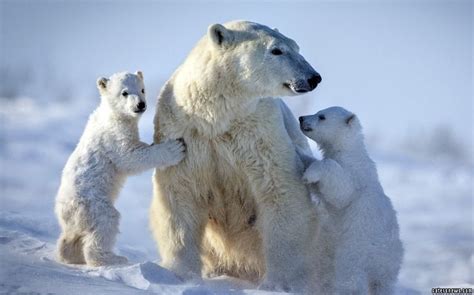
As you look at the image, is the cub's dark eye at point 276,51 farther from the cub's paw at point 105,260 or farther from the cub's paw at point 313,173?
the cub's paw at point 105,260

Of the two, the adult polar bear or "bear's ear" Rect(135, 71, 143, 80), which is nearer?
the adult polar bear

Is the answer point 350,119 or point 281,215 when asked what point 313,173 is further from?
point 350,119

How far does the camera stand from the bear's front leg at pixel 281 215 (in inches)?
265

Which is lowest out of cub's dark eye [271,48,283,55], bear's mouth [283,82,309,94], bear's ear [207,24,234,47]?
bear's mouth [283,82,309,94]

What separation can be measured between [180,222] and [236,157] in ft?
2.43

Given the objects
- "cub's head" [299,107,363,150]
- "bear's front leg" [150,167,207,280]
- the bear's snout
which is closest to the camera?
"bear's front leg" [150,167,207,280]

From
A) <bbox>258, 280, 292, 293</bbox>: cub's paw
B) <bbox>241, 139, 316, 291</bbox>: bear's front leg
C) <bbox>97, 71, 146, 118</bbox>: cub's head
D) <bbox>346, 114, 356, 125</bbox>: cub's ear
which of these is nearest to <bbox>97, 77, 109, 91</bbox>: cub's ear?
<bbox>97, 71, 146, 118</bbox>: cub's head

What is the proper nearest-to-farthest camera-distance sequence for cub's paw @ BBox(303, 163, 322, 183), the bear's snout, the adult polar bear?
A: the adult polar bear
cub's paw @ BBox(303, 163, 322, 183)
the bear's snout

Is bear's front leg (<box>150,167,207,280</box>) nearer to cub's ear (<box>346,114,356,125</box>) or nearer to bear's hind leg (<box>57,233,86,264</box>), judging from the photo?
bear's hind leg (<box>57,233,86,264</box>)

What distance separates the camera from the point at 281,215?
22.2 feet

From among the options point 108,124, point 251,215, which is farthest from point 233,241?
point 108,124

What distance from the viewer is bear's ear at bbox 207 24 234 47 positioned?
663 centimetres

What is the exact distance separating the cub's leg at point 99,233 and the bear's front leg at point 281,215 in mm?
1237

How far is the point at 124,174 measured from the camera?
7055mm
